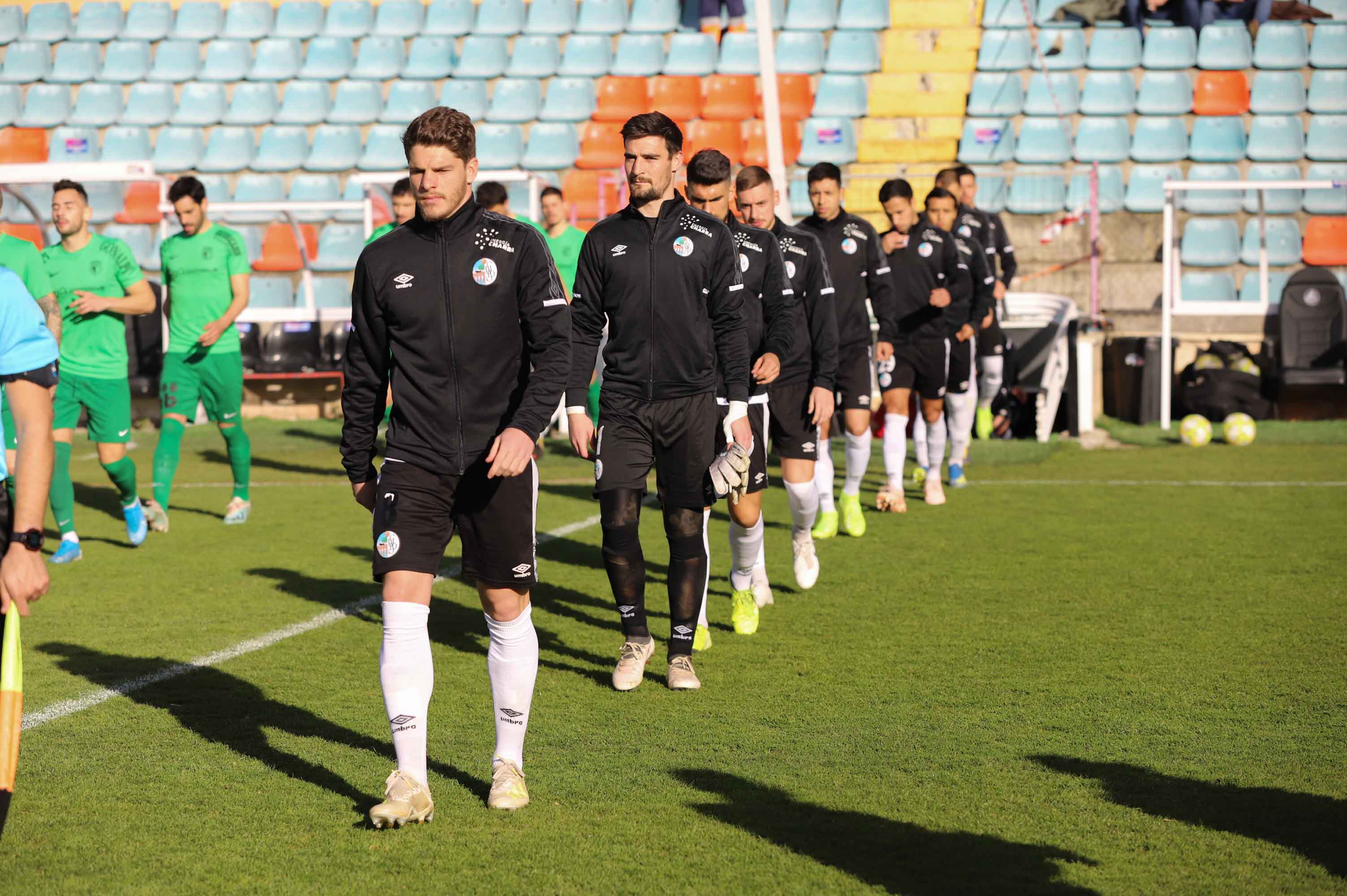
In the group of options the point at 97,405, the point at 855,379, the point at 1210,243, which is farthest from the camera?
the point at 1210,243

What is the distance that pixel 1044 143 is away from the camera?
60.8 feet

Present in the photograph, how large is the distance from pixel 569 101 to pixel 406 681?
17.3 meters

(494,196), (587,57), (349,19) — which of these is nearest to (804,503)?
(494,196)

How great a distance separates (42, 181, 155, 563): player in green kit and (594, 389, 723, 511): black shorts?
435 cm

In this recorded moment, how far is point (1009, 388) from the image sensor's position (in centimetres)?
1476

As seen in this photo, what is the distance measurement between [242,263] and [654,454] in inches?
206

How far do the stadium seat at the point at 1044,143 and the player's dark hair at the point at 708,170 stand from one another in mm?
13049

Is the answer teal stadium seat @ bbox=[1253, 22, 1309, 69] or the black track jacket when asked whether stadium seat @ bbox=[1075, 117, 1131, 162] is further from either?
the black track jacket

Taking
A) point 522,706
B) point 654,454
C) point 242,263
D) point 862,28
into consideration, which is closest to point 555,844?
point 522,706

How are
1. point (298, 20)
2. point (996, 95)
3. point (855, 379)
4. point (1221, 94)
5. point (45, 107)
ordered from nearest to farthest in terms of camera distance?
point (855, 379) < point (1221, 94) < point (996, 95) < point (45, 107) < point (298, 20)

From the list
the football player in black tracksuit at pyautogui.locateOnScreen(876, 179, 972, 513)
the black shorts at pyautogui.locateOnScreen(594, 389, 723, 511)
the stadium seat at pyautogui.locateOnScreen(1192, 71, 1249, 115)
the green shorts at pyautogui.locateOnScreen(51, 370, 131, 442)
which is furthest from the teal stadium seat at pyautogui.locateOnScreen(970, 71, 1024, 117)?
the black shorts at pyautogui.locateOnScreen(594, 389, 723, 511)

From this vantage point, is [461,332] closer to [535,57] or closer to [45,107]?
[535,57]

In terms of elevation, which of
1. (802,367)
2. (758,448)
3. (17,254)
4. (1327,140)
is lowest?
A: (758,448)

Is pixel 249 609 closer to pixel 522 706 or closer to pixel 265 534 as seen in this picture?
pixel 265 534
